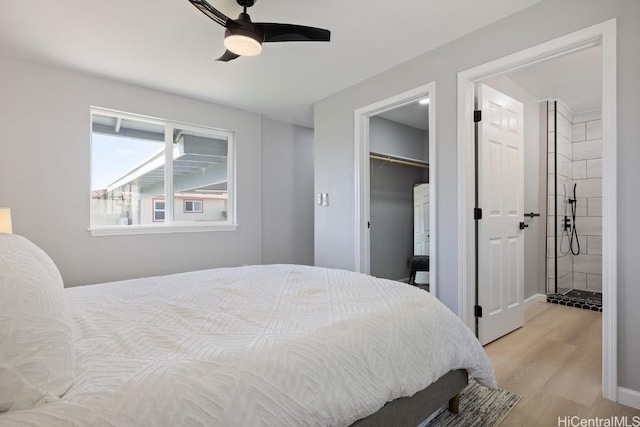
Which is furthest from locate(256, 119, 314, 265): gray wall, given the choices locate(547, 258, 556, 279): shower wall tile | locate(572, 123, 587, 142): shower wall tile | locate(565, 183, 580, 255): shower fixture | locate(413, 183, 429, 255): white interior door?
locate(572, 123, 587, 142): shower wall tile

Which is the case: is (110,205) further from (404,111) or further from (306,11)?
(404,111)

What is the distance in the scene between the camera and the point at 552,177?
4.02 metres

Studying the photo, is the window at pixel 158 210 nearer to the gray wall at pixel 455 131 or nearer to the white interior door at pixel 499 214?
the gray wall at pixel 455 131

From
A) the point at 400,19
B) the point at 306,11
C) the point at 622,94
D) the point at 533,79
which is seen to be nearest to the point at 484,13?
the point at 400,19

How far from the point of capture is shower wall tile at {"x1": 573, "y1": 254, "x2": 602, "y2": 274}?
13.8 ft

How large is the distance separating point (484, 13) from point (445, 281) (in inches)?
79.1

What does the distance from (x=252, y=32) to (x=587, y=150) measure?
4.81 meters

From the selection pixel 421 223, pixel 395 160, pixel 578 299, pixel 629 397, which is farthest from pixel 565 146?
pixel 629 397

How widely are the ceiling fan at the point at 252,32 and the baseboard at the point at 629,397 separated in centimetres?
269

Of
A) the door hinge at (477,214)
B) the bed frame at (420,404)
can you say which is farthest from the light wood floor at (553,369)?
the door hinge at (477,214)

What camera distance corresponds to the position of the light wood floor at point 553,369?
1.72 m

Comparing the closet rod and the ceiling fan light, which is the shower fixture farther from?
the ceiling fan light

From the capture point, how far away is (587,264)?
14.1 feet

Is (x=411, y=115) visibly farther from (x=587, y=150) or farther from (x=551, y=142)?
(x=587, y=150)
